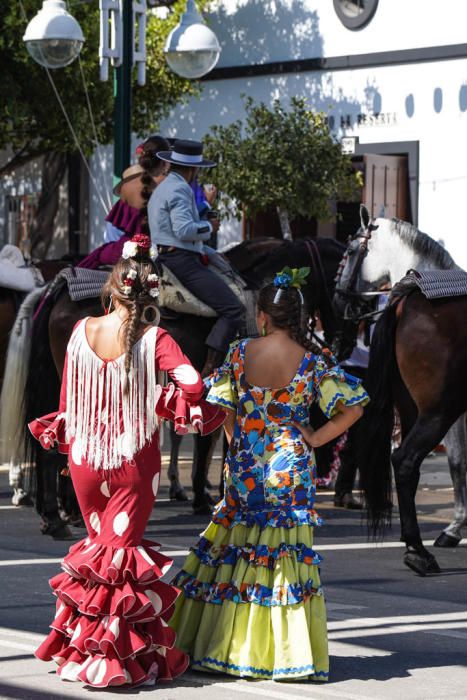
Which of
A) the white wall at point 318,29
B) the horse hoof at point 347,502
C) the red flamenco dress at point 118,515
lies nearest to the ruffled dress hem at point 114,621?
the red flamenco dress at point 118,515

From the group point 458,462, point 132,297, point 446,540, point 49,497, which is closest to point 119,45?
point 49,497

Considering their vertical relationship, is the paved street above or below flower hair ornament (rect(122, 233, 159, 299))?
below

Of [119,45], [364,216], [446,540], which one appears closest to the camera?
[446,540]

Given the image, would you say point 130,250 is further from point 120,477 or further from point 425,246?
point 425,246

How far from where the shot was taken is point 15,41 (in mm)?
22000

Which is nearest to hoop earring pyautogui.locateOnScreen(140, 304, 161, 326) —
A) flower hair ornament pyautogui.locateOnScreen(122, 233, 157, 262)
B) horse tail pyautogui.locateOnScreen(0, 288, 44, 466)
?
flower hair ornament pyautogui.locateOnScreen(122, 233, 157, 262)

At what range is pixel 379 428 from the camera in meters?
9.70

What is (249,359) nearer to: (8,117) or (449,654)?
(449,654)

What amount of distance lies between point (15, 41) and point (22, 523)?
40.9ft

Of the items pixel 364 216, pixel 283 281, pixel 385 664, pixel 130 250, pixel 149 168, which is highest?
pixel 149 168

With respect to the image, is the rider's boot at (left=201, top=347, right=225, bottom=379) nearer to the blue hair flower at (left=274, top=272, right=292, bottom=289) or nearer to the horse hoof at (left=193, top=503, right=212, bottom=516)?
the horse hoof at (left=193, top=503, right=212, bottom=516)

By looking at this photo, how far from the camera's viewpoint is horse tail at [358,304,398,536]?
9594 millimetres

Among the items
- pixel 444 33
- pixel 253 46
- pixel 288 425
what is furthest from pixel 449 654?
pixel 253 46

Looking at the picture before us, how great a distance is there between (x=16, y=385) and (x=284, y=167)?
35.3 ft
